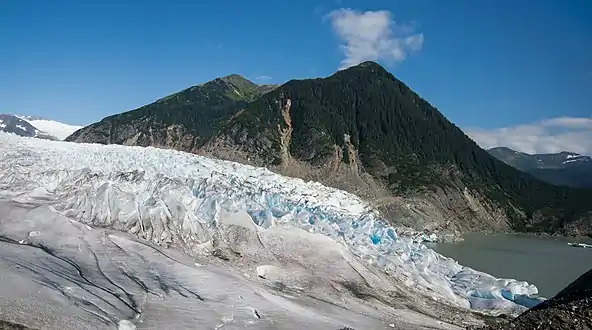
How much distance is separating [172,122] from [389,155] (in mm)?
45790

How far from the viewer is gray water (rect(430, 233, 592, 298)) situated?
88.7ft

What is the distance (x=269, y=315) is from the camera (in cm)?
1026

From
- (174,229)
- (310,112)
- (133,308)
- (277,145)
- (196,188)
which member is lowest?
(133,308)

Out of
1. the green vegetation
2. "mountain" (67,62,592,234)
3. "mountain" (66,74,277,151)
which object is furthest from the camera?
"mountain" (66,74,277,151)

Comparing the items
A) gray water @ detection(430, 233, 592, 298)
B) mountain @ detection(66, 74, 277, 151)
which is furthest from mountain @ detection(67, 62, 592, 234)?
gray water @ detection(430, 233, 592, 298)

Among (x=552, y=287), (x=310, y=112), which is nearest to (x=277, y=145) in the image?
(x=310, y=112)

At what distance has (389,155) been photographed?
6925 cm

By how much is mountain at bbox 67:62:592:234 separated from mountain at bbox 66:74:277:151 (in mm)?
2183

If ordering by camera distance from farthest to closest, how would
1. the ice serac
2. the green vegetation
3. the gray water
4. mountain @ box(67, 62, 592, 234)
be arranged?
the green vegetation → mountain @ box(67, 62, 592, 234) → the gray water → the ice serac

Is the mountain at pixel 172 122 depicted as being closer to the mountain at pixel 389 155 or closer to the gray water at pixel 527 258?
the mountain at pixel 389 155

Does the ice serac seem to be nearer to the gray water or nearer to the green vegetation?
the gray water

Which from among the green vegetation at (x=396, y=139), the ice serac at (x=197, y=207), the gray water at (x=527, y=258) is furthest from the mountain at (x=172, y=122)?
the ice serac at (x=197, y=207)

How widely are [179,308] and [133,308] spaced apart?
84 centimetres

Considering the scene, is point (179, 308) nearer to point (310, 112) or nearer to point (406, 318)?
point (406, 318)
